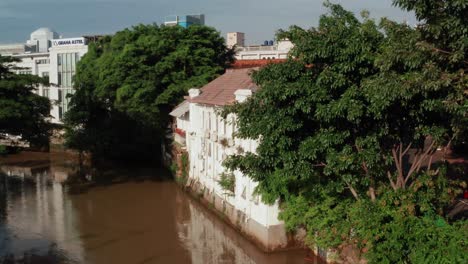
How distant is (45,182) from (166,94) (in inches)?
362

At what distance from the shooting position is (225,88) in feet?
74.1

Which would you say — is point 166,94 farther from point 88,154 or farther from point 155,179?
point 88,154

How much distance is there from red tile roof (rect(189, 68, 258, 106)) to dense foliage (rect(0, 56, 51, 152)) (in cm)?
921

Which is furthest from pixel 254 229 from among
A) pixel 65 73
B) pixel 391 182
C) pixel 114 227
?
pixel 65 73

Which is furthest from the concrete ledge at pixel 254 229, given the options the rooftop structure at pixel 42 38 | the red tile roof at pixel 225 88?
the rooftop structure at pixel 42 38

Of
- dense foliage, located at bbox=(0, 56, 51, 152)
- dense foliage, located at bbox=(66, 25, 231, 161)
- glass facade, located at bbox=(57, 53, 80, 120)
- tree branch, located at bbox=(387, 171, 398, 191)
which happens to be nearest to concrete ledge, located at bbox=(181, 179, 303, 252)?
tree branch, located at bbox=(387, 171, 398, 191)

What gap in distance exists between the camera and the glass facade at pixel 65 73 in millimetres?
50500

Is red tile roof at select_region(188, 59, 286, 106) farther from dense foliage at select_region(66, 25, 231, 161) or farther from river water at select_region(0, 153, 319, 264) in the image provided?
dense foliage at select_region(66, 25, 231, 161)

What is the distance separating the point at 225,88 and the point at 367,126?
1193 cm

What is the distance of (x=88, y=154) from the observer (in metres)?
35.8

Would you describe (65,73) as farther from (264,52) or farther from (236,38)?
(236,38)

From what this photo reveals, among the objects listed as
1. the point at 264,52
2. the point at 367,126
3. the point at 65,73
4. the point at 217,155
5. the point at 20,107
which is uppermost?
the point at 264,52

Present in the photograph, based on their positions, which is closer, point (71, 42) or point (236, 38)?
point (71, 42)

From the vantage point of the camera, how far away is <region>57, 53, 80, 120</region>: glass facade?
5050 cm
